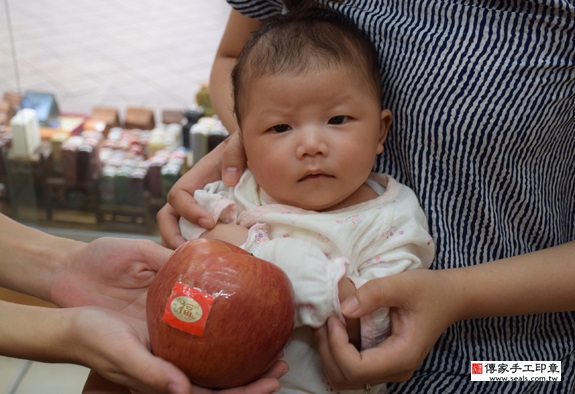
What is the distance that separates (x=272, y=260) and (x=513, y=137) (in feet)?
1.48

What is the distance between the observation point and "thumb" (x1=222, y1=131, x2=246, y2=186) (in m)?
1.26

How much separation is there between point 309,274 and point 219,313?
0.19 meters

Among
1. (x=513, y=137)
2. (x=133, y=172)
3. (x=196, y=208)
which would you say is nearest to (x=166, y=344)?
(x=196, y=208)

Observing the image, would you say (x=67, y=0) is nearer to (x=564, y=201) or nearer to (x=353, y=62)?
(x=353, y=62)

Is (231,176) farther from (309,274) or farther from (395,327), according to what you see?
(395,327)

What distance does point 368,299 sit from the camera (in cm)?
94

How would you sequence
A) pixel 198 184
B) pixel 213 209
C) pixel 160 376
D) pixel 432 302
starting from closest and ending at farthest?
1. pixel 160 376
2. pixel 432 302
3. pixel 213 209
4. pixel 198 184

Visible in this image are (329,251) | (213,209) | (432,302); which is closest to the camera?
(432,302)

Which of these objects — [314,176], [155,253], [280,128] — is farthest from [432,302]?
[155,253]

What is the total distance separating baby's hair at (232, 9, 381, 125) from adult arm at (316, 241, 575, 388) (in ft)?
1.22

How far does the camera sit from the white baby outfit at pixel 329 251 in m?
1.01

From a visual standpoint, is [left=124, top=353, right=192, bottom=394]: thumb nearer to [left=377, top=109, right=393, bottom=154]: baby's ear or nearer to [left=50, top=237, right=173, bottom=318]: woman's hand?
[left=50, top=237, right=173, bottom=318]: woman's hand

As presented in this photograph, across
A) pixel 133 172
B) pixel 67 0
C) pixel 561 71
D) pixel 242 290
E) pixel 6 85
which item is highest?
pixel 561 71

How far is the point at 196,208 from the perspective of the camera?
1.20m
